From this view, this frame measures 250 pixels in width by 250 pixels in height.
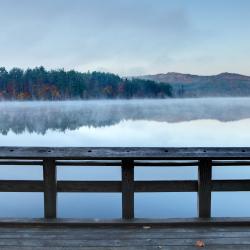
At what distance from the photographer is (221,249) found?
2900 millimetres

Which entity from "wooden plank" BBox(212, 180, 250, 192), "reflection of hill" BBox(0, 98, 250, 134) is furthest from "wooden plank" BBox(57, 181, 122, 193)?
"reflection of hill" BBox(0, 98, 250, 134)

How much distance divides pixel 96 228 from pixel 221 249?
123cm

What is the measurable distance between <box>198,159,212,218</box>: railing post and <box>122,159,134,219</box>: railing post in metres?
0.70

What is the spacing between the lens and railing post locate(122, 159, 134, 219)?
356 centimetres

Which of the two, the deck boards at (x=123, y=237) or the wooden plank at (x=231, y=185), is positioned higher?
the wooden plank at (x=231, y=185)

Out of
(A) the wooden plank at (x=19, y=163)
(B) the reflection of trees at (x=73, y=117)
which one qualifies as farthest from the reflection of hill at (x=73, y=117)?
(A) the wooden plank at (x=19, y=163)

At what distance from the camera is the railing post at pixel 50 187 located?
3.56 m

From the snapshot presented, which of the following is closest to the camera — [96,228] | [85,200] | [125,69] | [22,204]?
[96,228]

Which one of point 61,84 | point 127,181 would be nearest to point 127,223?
point 127,181

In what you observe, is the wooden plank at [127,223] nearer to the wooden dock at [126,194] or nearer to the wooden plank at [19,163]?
the wooden dock at [126,194]

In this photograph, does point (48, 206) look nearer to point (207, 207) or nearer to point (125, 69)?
point (207, 207)

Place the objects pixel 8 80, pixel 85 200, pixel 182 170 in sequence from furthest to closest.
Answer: pixel 8 80 < pixel 182 170 < pixel 85 200

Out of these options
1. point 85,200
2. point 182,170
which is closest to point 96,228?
point 85,200

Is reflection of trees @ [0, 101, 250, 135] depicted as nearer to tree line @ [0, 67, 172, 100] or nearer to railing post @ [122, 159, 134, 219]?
tree line @ [0, 67, 172, 100]
